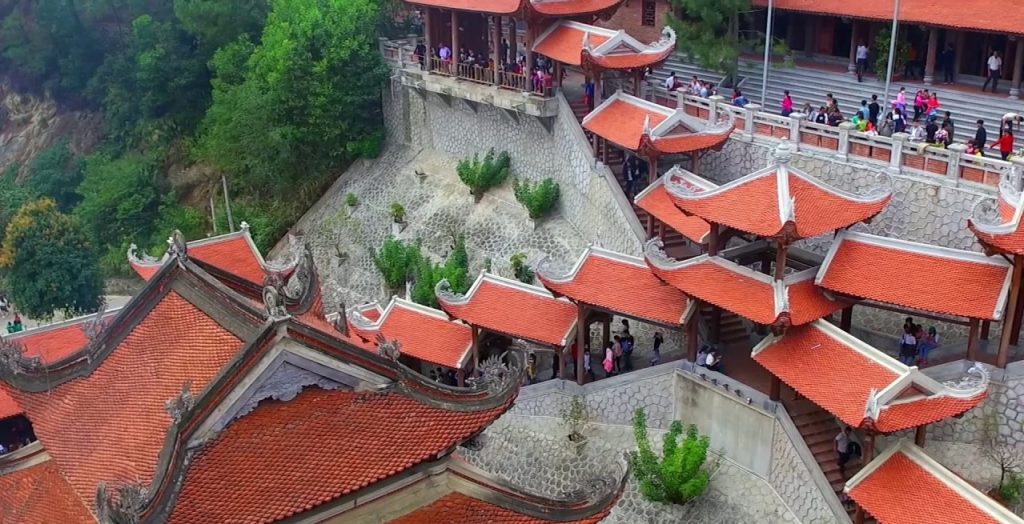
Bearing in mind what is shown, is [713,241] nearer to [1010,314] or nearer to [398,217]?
[1010,314]

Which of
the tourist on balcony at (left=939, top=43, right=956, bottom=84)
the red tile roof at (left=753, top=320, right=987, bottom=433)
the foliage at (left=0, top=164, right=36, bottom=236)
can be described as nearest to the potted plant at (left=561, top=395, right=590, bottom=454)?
the red tile roof at (left=753, top=320, right=987, bottom=433)

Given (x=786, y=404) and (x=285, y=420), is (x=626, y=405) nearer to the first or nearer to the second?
(x=786, y=404)

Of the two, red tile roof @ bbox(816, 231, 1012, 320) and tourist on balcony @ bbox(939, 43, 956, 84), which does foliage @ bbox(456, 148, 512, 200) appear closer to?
tourist on balcony @ bbox(939, 43, 956, 84)

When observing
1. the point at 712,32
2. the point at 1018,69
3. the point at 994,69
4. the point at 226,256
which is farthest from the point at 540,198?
the point at 1018,69

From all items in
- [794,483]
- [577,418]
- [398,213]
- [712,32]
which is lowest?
→ [577,418]

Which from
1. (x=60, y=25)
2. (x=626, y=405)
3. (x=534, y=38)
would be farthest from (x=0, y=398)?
(x=60, y=25)
